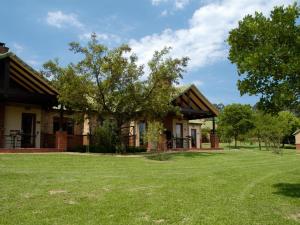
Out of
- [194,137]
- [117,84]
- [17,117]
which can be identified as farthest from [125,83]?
[194,137]

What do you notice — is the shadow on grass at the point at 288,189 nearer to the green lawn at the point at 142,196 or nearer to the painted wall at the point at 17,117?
the green lawn at the point at 142,196

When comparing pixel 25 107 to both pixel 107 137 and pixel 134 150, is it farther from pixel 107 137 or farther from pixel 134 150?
pixel 134 150

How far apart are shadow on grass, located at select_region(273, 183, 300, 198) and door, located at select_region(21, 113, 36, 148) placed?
16374 millimetres

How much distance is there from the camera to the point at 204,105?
30734 millimetres

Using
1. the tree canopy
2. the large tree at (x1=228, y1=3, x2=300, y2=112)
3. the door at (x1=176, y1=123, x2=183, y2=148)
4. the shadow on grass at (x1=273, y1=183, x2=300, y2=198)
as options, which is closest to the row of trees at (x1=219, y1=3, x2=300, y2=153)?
the large tree at (x1=228, y1=3, x2=300, y2=112)

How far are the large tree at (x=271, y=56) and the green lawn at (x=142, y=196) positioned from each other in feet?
8.77

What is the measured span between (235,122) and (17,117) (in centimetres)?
4058

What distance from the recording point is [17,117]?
2262 centimetres

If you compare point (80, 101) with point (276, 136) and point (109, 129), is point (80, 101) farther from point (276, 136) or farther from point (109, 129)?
point (276, 136)

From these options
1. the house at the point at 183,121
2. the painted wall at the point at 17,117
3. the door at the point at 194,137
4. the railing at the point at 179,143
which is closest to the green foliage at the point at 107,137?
the painted wall at the point at 17,117

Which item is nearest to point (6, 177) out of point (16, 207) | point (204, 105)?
point (16, 207)

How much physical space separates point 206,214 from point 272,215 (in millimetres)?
1398

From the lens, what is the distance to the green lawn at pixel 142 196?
7074 mm

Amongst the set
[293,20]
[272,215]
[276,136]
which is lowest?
[272,215]
